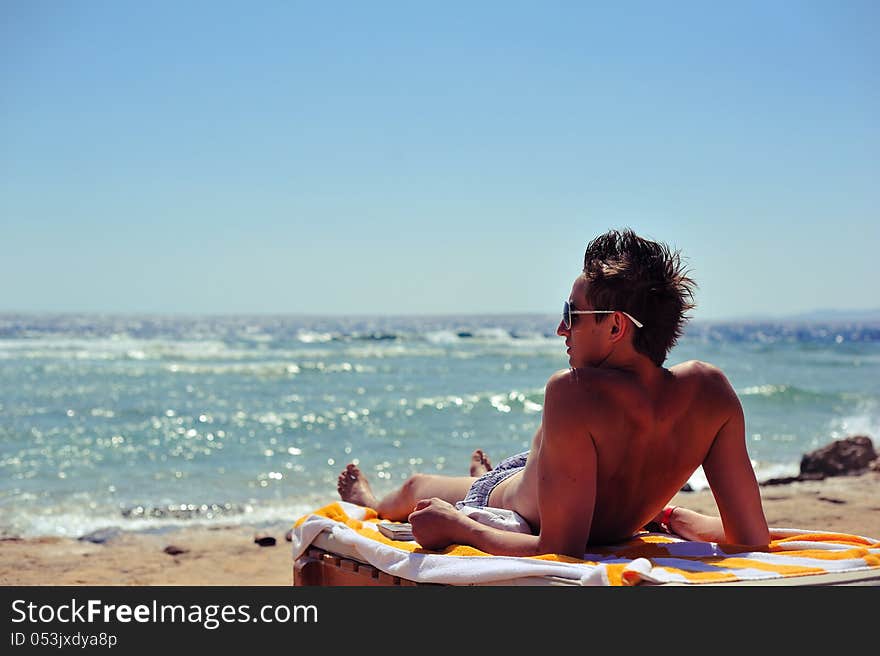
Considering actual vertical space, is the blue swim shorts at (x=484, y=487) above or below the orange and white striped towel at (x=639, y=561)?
above

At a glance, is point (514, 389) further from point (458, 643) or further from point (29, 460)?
point (458, 643)

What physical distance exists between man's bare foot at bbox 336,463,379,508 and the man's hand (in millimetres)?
1198

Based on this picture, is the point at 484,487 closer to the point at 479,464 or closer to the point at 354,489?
the point at 479,464

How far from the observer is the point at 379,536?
3514 millimetres

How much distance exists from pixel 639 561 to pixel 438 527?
2.40 ft

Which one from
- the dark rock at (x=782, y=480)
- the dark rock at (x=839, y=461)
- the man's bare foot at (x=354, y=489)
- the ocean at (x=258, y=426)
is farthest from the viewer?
the dark rock at (x=839, y=461)

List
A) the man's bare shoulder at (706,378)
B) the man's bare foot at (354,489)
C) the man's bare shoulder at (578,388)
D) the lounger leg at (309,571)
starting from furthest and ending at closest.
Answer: the man's bare foot at (354,489), the lounger leg at (309,571), the man's bare shoulder at (706,378), the man's bare shoulder at (578,388)

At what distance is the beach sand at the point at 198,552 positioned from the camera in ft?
19.4

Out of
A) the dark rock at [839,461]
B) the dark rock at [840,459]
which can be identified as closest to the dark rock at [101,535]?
the dark rock at [839,461]

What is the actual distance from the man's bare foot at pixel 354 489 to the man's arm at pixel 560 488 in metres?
1.32

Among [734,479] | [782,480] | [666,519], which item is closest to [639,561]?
[734,479]

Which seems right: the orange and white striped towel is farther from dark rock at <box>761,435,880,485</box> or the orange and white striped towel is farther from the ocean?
dark rock at <box>761,435,880,485</box>

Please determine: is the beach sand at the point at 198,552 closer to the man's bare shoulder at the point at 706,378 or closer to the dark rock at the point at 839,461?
the dark rock at the point at 839,461

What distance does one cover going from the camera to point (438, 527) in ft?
10.2
